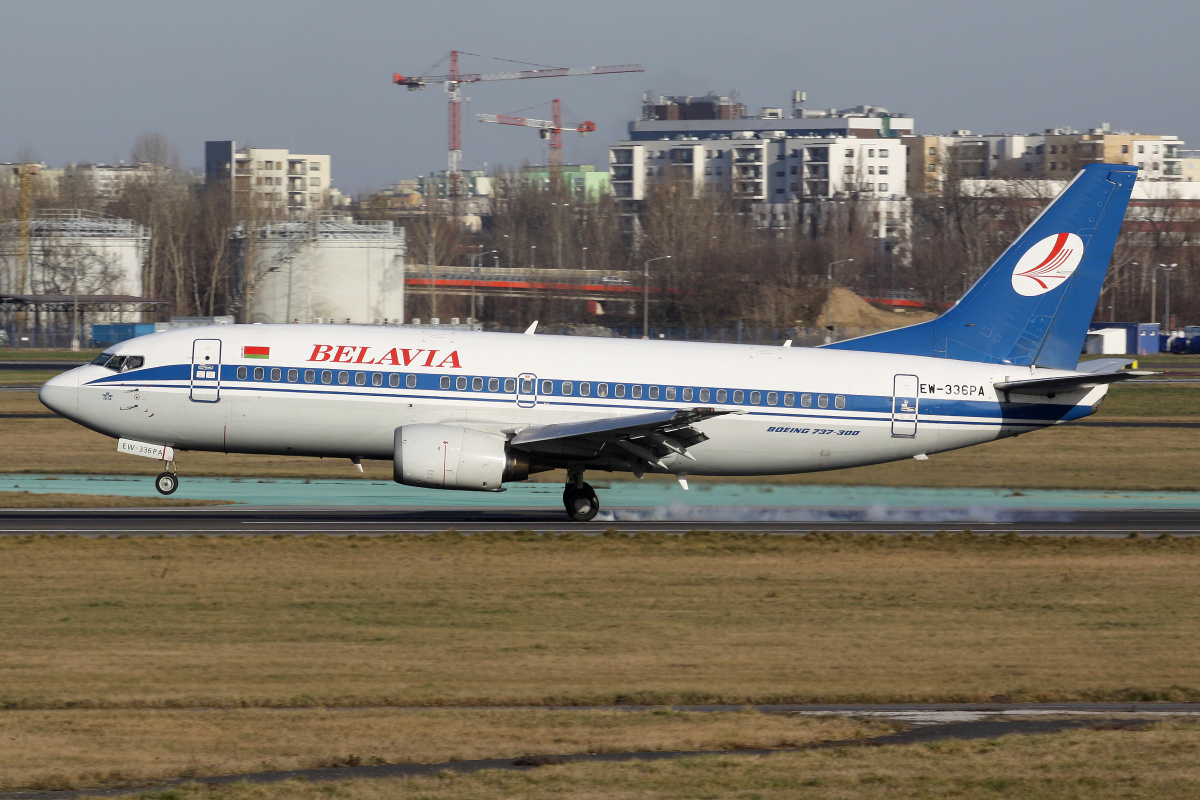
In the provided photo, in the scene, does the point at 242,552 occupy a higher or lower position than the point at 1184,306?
lower

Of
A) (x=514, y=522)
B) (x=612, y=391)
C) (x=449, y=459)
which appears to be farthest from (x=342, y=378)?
(x=612, y=391)

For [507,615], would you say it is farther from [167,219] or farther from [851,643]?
[167,219]

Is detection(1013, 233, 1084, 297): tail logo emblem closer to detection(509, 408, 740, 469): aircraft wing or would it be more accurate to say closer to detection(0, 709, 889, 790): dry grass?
detection(509, 408, 740, 469): aircraft wing

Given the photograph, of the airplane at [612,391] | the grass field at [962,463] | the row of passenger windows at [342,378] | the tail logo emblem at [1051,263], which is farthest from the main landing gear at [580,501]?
the tail logo emblem at [1051,263]

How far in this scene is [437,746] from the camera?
13.4m

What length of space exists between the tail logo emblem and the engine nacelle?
539 inches

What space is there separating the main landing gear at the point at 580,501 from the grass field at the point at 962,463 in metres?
4.05

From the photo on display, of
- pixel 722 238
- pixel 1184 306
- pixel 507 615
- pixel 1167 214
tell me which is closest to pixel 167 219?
pixel 722 238

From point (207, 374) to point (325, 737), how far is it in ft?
59.4

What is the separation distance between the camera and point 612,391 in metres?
30.3

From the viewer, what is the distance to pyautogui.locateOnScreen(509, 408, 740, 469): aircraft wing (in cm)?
2827

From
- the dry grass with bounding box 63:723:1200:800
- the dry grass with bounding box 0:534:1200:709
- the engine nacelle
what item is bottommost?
the dry grass with bounding box 0:534:1200:709

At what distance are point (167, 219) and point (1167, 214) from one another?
126 m

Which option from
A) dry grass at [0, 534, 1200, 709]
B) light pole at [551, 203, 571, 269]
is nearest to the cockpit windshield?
dry grass at [0, 534, 1200, 709]
